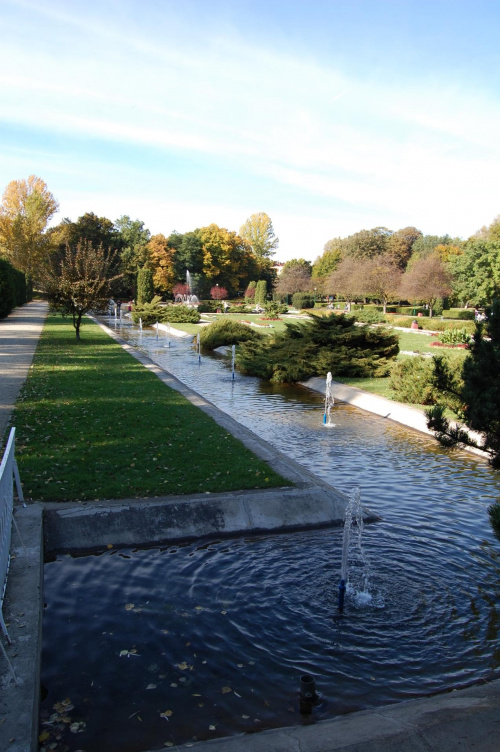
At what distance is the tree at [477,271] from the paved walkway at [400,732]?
5015 centimetres

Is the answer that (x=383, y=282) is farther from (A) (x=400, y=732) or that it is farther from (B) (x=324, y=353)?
(A) (x=400, y=732)

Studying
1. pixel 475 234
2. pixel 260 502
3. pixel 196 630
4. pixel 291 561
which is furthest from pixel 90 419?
pixel 475 234

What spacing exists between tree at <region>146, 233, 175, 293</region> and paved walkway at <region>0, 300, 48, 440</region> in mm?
38083

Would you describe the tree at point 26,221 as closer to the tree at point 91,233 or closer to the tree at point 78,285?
the tree at point 91,233

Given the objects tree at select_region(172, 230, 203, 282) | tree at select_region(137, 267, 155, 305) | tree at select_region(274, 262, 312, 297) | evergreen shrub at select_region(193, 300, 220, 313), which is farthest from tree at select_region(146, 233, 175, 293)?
tree at select_region(137, 267, 155, 305)

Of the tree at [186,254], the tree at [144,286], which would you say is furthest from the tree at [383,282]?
the tree at [186,254]

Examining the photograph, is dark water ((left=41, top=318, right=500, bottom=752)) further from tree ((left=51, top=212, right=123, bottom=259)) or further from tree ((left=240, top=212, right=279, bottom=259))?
tree ((left=240, top=212, right=279, bottom=259))

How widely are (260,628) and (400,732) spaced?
1.77 m

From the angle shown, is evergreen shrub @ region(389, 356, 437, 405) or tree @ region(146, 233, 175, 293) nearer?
evergreen shrub @ region(389, 356, 437, 405)

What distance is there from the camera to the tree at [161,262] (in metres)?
73.1

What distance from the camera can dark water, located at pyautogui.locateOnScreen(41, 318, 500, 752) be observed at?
4168 mm

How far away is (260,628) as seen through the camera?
5207 mm

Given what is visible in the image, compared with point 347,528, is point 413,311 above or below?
above

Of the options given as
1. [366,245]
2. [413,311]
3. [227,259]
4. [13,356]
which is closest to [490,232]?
[366,245]
